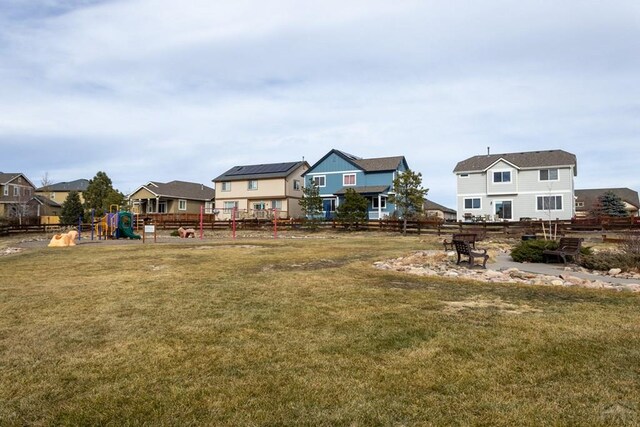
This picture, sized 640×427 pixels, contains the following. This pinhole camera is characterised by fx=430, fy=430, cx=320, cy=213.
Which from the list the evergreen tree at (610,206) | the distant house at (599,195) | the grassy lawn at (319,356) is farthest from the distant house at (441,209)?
the grassy lawn at (319,356)

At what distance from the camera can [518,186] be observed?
138 feet

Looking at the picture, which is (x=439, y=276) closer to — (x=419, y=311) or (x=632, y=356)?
(x=419, y=311)

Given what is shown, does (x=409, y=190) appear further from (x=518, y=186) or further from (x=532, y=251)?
(x=532, y=251)

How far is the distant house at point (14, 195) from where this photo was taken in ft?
194

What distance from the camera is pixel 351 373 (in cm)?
429

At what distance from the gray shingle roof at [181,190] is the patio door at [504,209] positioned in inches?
1464

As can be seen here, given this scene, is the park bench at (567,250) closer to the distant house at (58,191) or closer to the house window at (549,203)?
the house window at (549,203)

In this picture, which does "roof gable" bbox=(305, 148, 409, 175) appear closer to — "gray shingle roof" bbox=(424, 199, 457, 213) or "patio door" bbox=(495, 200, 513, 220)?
"patio door" bbox=(495, 200, 513, 220)

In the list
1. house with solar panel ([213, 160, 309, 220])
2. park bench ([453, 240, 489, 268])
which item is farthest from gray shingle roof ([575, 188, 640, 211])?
park bench ([453, 240, 489, 268])

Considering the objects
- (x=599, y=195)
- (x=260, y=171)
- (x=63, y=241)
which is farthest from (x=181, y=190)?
(x=599, y=195)

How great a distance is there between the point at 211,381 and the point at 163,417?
71 cm

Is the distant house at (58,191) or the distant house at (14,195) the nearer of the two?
the distant house at (14,195)

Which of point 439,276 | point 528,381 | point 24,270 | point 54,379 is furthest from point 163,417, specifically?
→ point 24,270

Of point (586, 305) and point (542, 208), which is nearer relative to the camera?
point (586, 305)
